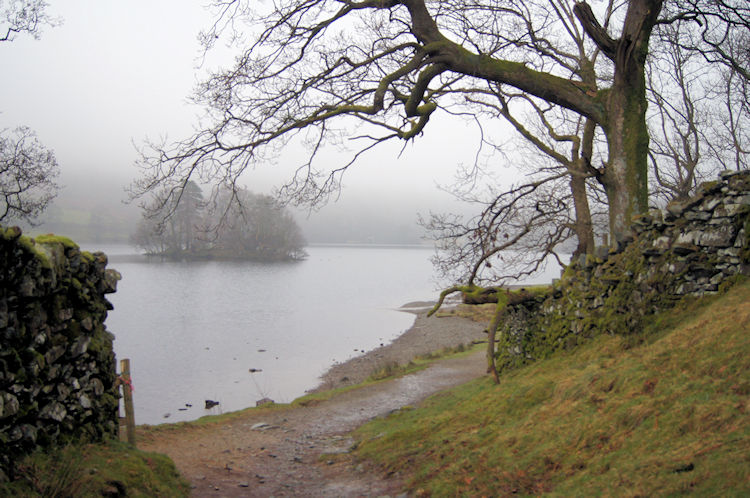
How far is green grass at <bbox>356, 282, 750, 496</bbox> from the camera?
3.86m

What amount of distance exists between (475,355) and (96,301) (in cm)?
1611

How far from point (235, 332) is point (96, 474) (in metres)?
28.0

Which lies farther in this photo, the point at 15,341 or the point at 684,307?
the point at 684,307

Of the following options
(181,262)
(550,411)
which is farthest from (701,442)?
(181,262)

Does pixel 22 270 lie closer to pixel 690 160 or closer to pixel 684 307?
pixel 684 307

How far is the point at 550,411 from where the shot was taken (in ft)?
20.9

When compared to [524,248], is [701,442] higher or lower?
lower

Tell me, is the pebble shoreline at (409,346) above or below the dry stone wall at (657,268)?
below

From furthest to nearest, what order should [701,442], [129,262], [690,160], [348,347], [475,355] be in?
[129,262] < [348,347] < [475,355] < [690,160] < [701,442]

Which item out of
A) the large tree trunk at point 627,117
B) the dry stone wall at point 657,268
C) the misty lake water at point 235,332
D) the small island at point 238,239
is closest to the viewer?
the dry stone wall at point 657,268

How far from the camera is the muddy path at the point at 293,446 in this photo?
7383 millimetres

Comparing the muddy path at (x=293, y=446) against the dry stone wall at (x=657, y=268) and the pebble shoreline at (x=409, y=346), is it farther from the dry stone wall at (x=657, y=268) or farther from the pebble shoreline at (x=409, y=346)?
the pebble shoreline at (x=409, y=346)

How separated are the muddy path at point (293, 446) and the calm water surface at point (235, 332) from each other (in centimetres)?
507

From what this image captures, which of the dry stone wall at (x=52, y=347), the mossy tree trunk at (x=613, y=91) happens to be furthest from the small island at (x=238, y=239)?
the dry stone wall at (x=52, y=347)
